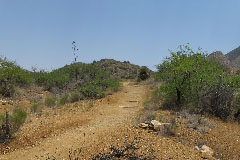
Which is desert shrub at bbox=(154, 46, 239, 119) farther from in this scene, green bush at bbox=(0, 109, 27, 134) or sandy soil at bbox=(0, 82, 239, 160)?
green bush at bbox=(0, 109, 27, 134)

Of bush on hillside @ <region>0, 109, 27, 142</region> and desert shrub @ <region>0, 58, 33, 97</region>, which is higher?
desert shrub @ <region>0, 58, 33, 97</region>

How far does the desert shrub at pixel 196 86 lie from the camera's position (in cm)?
920

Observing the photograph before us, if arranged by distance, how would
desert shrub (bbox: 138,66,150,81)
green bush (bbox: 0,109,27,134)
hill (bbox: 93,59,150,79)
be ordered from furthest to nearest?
hill (bbox: 93,59,150,79)
desert shrub (bbox: 138,66,150,81)
green bush (bbox: 0,109,27,134)

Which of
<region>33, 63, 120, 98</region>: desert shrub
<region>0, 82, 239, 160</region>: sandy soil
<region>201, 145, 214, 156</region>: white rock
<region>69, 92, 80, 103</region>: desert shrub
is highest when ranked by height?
<region>33, 63, 120, 98</region>: desert shrub

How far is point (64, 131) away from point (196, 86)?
581cm

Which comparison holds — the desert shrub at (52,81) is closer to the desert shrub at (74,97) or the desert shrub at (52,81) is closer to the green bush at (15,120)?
the desert shrub at (74,97)

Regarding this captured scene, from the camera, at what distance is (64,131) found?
23.9 feet

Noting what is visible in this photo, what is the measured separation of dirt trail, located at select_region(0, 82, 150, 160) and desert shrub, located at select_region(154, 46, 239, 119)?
101 inches


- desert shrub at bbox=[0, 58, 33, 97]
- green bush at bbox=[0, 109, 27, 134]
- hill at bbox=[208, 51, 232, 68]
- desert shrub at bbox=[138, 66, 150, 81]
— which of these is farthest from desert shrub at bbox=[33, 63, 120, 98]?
hill at bbox=[208, 51, 232, 68]

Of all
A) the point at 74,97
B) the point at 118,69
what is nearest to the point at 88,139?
the point at 74,97

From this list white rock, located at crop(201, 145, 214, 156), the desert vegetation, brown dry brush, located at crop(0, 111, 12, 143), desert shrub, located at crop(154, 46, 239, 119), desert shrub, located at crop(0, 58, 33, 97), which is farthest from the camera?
desert shrub, located at crop(0, 58, 33, 97)

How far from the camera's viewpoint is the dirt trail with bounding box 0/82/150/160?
231 inches

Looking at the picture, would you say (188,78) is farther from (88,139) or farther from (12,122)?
(12,122)

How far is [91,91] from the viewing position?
13.8m
